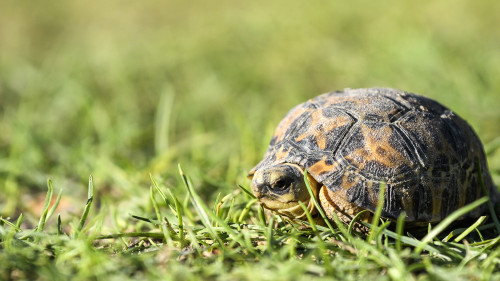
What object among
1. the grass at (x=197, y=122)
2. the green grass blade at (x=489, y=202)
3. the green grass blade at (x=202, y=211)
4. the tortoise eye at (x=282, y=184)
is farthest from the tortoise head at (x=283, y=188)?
the green grass blade at (x=489, y=202)

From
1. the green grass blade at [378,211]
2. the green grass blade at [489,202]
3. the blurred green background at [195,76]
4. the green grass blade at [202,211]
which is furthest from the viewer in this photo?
the blurred green background at [195,76]

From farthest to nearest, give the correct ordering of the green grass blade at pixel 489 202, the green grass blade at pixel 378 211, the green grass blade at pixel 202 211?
the green grass blade at pixel 489 202 < the green grass blade at pixel 202 211 < the green grass blade at pixel 378 211

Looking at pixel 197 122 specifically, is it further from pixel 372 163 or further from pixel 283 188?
pixel 372 163

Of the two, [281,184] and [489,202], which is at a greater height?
[281,184]

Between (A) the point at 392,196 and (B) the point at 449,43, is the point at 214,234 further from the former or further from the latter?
(B) the point at 449,43

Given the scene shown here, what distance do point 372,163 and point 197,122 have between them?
11.4 ft

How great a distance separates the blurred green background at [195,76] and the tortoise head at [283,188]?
115cm

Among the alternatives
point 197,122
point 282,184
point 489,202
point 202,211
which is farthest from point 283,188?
point 197,122

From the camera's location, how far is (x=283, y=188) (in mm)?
2637

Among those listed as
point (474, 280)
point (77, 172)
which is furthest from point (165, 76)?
point (474, 280)

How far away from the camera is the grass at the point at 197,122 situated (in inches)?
95.2

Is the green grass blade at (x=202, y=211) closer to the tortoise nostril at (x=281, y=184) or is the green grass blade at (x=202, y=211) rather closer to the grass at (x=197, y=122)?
the grass at (x=197, y=122)

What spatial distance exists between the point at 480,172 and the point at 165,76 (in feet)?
18.2

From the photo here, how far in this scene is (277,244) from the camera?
2561 mm
